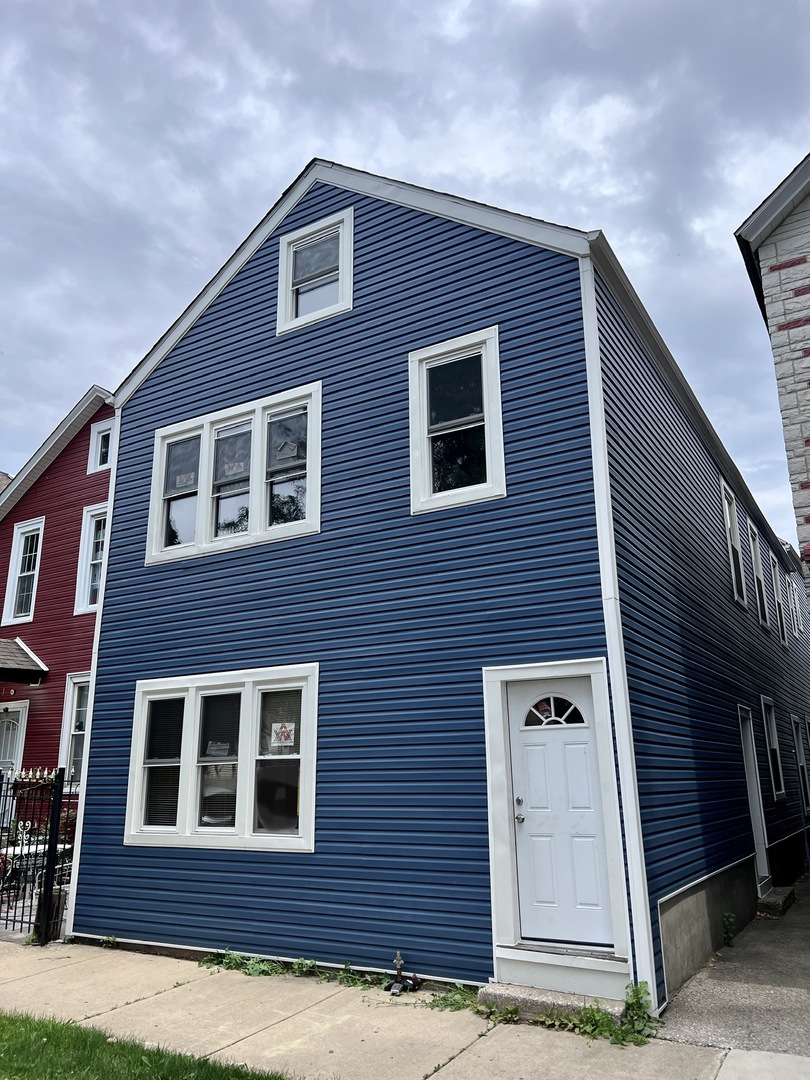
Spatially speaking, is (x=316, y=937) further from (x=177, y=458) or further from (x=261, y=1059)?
(x=177, y=458)

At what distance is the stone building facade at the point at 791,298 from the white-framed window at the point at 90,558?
1237 centimetres

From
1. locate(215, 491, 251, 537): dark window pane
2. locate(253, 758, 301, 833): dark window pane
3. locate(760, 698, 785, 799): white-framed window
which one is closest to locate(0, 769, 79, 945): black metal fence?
locate(253, 758, 301, 833): dark window pane

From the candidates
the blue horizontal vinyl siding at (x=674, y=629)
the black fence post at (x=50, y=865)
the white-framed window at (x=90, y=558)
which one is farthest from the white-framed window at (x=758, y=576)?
the white-framed window at (x=90, y=558)

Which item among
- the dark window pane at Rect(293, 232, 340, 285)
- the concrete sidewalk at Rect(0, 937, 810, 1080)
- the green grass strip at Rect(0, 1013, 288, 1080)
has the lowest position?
the concrete sidewalk at Rect(0, 937, 810, 1080)

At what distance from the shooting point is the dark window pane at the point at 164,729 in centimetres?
972

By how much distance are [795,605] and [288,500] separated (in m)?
16.1

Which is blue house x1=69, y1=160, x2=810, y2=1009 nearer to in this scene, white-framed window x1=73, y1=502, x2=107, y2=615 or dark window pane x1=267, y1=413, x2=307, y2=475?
dark window pane x1=267, y1=413, x2=307, y2=475

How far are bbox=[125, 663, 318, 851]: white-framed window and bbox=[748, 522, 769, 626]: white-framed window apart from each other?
10.2 metres

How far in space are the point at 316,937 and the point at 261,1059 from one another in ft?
7.92

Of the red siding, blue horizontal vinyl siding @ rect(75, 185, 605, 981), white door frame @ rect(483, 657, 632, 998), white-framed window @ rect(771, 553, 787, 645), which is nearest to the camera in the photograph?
white door frame @ rect(483, 657, 632, 998)

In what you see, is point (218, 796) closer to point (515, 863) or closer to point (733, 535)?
point (515, 863)

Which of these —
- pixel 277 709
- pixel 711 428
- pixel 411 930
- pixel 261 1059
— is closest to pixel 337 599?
pixel 277 709

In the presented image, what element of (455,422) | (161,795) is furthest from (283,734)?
(455,422)

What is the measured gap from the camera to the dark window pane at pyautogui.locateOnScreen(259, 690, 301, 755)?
878 cm
